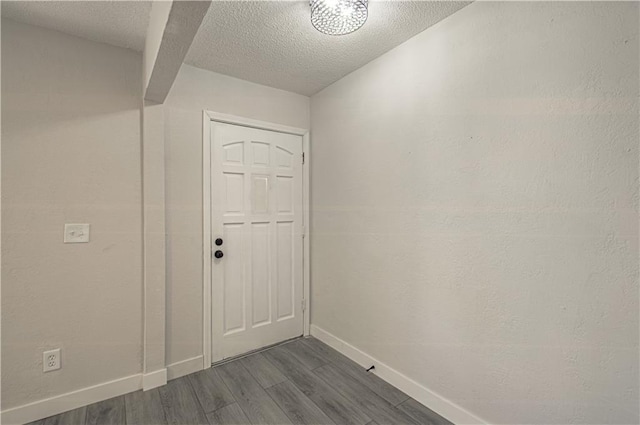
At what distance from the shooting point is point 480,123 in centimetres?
163

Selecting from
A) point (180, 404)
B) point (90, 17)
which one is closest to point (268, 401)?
point (180, 404)

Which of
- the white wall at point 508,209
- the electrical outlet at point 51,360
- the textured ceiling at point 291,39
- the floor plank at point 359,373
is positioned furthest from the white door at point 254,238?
the electrical outlet at point 51,360

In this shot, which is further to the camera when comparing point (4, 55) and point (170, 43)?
point (4, 55)

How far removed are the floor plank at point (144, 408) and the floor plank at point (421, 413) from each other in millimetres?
1535

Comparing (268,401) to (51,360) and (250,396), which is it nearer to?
(250,396)

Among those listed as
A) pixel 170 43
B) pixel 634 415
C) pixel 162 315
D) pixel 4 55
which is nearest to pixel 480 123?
pixel 634 415

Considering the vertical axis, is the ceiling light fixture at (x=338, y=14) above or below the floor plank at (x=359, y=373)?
above

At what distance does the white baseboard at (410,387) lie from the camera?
1.74m

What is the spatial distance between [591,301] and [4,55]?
338 cm

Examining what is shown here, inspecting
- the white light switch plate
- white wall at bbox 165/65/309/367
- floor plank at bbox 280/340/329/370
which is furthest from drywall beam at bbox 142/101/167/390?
floor plank at bbox 280/340/329/370

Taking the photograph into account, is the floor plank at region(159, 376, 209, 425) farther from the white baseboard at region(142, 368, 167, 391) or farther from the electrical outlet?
the electrical outlet

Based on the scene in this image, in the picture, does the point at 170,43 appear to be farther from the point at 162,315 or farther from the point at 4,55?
the point at 162,315

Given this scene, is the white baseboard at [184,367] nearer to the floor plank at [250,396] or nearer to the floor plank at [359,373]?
the floor plank at [250,396]

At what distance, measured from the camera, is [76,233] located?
74.2 inches
